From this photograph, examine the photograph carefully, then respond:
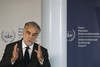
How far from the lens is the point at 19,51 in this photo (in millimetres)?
2125

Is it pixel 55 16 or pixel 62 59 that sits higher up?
pixel 55 16

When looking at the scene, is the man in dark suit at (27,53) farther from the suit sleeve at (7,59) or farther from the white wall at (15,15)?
the white wall at (15,15)


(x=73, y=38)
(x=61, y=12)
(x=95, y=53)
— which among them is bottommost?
(x=95, y=53)

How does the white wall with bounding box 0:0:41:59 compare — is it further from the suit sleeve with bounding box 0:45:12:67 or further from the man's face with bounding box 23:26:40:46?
the man's face with bounding box 23:26:40:46

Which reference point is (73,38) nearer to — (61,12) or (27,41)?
(61,12)

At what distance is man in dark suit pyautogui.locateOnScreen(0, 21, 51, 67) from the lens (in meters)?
2.02

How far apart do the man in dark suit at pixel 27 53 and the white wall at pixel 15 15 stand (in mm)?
2331

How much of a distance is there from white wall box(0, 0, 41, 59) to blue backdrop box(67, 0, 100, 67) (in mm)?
701

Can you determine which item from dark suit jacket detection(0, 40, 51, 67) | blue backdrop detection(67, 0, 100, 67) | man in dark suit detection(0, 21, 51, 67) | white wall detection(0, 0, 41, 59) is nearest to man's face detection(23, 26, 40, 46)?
man in dark suit detection(0, 21, 51, 67)

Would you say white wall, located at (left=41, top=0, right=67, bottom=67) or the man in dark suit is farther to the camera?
white wall, located at (left=41, top=0, right=67, bottom=67)

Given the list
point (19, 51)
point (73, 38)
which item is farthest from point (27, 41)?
point (73, 38)

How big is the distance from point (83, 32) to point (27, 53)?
2308mm

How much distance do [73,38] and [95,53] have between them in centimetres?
47

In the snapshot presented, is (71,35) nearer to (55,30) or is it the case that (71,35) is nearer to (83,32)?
(83,32)
